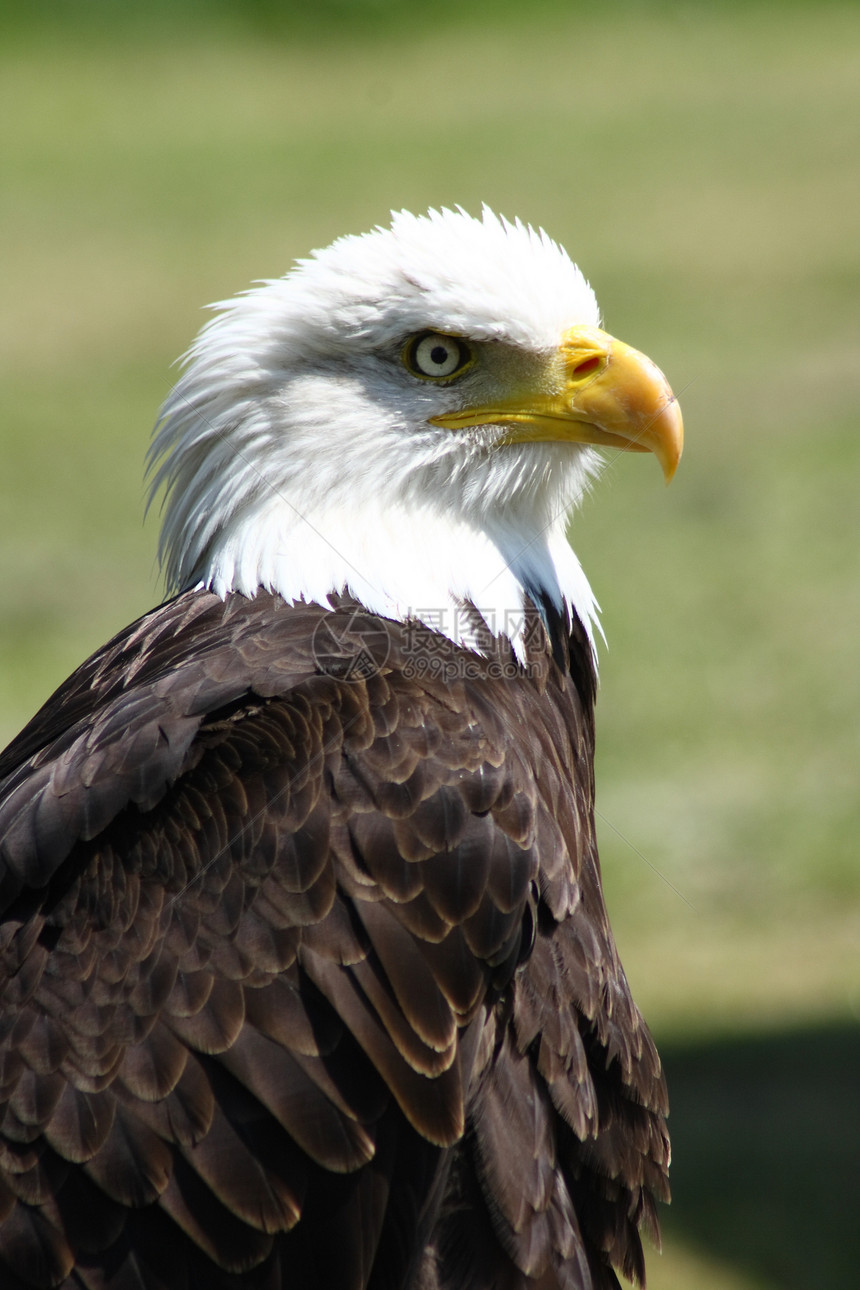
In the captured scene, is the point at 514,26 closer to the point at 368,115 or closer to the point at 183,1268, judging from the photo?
the point at 368,115

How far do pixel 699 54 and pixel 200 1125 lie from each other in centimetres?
2795

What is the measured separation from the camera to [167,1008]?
278 centimetres

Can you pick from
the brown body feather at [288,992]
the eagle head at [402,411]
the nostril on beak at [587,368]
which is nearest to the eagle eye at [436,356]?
the eagle head at [402,411]

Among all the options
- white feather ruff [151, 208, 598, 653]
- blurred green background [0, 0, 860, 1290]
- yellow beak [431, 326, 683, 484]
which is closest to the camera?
white feather ruff [151, 208, 598, 653]

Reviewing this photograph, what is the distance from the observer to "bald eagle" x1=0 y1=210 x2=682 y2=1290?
2789 mm

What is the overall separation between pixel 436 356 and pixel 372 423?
21 centimetres

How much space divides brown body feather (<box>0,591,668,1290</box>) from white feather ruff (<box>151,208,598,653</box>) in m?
0.32

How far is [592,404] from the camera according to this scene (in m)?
3.43

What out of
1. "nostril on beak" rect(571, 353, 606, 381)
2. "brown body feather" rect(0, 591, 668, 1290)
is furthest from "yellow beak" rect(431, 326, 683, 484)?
"brown body feather" rect(0, 591, 668, 1290)

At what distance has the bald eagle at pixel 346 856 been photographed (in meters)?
2.79

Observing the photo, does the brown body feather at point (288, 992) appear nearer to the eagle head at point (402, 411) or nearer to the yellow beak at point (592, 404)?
the eagle head at point (402, 411)

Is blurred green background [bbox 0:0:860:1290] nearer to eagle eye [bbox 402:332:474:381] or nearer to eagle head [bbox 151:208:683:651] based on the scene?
eagle head [bbox 151:208:683:651]

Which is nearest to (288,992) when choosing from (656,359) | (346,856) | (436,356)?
(346,856)

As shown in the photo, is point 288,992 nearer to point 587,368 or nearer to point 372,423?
point 372,423
